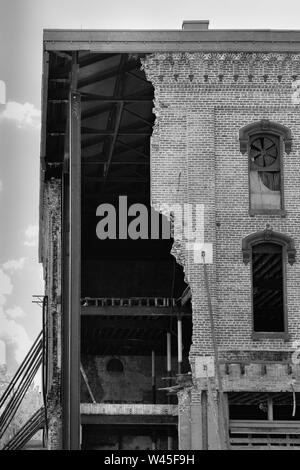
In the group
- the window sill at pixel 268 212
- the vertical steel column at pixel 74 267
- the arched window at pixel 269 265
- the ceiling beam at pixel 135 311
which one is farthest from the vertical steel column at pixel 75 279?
the ceiling beam at pixel 135 311

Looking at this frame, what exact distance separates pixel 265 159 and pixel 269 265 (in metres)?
2.65

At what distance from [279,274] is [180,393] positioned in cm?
401

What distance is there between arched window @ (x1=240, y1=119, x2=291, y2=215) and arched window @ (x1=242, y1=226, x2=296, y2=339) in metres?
0.79

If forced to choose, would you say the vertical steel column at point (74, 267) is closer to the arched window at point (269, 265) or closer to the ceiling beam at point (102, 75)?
the ceiling beam at point (102, 75)

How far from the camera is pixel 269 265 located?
27141 mm

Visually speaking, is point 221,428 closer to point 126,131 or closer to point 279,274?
point 279,274

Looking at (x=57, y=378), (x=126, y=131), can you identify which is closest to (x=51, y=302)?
(x=57, y=378)

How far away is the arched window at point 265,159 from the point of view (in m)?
26.5

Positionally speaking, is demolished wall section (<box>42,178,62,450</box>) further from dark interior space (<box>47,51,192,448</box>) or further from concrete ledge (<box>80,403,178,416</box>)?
concrete ledge (<box>80,403,178,416</box>)

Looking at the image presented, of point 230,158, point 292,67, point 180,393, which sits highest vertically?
point 292,67

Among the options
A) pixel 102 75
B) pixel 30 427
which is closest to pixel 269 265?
pixel 102 75

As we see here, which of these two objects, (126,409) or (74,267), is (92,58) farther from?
(126,409)

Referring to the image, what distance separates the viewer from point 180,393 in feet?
84.3

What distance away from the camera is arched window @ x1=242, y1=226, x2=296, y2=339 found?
85.1ft
